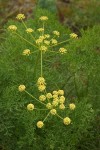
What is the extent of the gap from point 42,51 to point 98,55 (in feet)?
1.26

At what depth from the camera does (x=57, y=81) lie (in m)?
2.76

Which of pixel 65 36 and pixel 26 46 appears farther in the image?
pixel 65 36

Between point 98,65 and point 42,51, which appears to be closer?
point 42,51

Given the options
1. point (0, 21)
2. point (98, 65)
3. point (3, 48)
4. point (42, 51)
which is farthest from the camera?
point (0, 21)

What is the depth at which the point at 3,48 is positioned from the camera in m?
2.87

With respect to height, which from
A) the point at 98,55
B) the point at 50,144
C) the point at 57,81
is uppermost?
the point at 98,55

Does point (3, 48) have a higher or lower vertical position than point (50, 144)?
higher

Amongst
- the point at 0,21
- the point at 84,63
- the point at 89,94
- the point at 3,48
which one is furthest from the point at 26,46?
the point at 0,21

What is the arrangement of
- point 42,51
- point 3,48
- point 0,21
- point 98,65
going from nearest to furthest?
point 42,51
point 98,65
point 3,48
point 0,21

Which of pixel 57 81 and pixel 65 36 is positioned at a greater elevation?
pixel 65 36

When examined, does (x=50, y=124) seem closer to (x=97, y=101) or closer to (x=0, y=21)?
(x=97, y=101)

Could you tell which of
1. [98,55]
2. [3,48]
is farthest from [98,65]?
[3,48]

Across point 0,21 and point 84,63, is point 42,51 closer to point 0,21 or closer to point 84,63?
point 84,63

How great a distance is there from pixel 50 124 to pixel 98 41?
0.58 m
